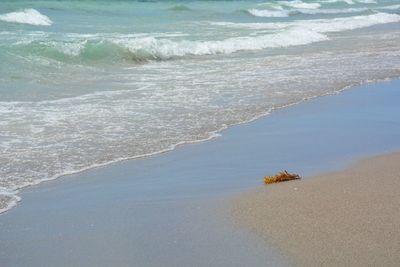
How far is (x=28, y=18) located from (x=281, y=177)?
2027 cm

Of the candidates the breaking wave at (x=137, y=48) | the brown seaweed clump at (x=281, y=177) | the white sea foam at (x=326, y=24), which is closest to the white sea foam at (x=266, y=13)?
the white sea foam at (x=326, y=24)

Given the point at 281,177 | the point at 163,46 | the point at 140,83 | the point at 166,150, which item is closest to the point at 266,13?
the point at 163,46

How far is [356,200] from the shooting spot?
4820 mm

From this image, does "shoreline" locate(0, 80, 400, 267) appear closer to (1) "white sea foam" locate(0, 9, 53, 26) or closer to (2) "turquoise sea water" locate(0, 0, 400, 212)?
(2) "turquoise sea water" locate(0, 0, 400, 212)

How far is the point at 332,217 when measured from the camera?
14.7ft

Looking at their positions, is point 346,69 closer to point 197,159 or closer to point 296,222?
point 197,159

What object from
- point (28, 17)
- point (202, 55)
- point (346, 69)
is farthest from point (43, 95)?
point (28, 17)

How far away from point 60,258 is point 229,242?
966mm

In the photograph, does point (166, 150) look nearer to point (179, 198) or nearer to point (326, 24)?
point (179, 198)

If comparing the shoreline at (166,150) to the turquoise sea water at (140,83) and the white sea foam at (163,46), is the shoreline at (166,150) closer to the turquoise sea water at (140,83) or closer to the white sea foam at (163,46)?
the turquoise sea water at (140,83)

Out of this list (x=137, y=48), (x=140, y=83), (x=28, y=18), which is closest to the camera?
(x=140, y=83)

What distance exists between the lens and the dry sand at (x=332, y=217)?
3.86 meters

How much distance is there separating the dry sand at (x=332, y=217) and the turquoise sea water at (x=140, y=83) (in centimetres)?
178

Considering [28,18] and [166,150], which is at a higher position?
[166,150]
